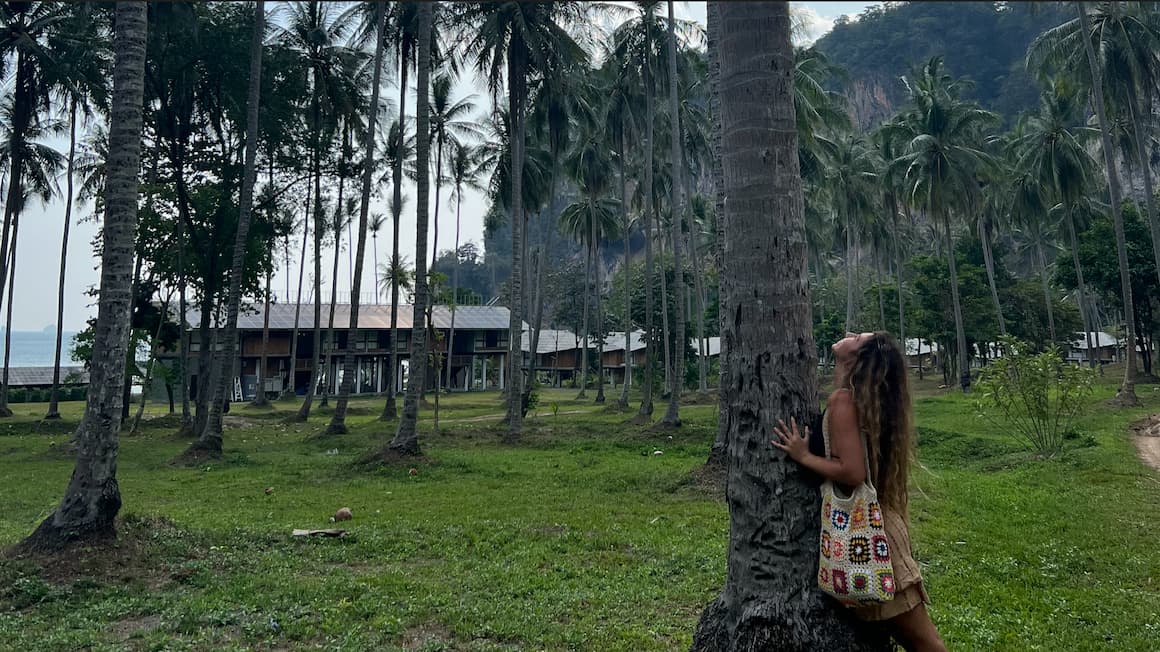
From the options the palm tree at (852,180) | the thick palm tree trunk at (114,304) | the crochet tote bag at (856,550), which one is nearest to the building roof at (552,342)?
the palm tree at (852,180)

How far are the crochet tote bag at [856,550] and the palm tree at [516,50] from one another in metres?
16.0

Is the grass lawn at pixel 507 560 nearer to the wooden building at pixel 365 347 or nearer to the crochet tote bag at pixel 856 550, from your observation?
the crochet tote bag at pixel 856 550

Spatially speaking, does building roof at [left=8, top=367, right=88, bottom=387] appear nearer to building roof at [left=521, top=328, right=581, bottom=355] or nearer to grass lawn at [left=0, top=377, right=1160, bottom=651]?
building roof at [left=521, top=328, right=581, bottom=355]

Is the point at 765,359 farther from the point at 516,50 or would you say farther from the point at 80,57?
the point at 80,57

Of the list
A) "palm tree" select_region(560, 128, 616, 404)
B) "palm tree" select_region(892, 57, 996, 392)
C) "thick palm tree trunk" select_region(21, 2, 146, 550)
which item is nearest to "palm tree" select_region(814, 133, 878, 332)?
"palm tree" select_region(892, 57, 996, 392)

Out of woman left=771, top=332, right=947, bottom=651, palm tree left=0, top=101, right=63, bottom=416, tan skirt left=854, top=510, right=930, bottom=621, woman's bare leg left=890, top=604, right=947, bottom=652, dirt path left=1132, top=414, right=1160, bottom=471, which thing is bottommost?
dirt path left=1132, top=414, right=1160, bottom=471

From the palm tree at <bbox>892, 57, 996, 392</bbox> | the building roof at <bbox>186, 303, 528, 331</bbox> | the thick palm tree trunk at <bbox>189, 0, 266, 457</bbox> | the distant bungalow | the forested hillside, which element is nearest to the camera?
the thick palm tree trunk at <bbox>189, 0, 266, 457</bbox>

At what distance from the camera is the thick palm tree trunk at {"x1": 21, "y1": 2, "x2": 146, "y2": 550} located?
21.2 feet

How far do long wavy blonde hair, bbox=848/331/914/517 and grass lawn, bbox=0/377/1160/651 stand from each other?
0.44 m

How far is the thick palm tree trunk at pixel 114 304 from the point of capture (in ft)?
21.2

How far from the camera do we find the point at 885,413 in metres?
3.08

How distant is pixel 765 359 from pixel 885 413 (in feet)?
1.85

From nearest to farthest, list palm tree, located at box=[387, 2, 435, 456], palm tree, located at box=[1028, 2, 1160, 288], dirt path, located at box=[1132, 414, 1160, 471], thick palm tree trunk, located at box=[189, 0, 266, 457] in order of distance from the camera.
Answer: dirt path, located at box=[1132, 414, 1160, 471] < palm tree, located at box=[387, 2, 435, 456] < thick palm tree trunk, located at box=[189, 0, 266, 457] < palm tree, located at box=[1028, 2, 1160, 288]

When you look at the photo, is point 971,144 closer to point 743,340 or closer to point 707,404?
point 707,404
